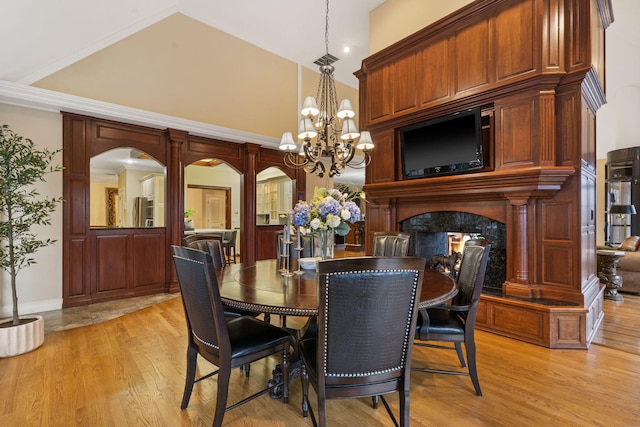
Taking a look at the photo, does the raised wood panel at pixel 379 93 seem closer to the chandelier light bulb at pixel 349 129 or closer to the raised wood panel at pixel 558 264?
the chandelier light bulb at pixel 349 129

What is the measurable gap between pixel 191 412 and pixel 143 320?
213 centimetres

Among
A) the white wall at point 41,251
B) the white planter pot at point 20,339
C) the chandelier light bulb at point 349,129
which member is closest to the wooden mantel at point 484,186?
the chandelier light bulb at point 349,129

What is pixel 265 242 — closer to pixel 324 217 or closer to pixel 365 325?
pixel 324 217

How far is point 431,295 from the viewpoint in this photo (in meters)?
1.74

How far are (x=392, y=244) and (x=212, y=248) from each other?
67.6 inches

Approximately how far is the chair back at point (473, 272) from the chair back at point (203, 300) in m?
1.56

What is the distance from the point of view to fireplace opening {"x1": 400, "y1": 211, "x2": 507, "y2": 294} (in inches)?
138

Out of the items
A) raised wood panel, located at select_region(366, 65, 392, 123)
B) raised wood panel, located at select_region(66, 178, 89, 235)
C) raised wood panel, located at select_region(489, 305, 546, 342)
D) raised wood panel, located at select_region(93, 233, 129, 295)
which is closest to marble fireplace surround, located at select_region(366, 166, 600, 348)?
raised wood panel, located at select_region(489, 305, 546, 342)

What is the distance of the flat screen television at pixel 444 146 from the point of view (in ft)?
11.3

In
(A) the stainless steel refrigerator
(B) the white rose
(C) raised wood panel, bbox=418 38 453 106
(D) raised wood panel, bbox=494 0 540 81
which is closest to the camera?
(B) the white rose

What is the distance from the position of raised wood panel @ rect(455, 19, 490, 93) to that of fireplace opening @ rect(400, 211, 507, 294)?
4.89 ft

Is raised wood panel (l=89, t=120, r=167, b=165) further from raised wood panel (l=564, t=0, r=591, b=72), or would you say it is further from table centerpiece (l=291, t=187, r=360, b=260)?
raised wood panel (l=564, t=0, r=591, b=72)

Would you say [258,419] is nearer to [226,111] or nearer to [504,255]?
[504,255]

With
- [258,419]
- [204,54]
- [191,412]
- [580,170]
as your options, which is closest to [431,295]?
[258,419]
